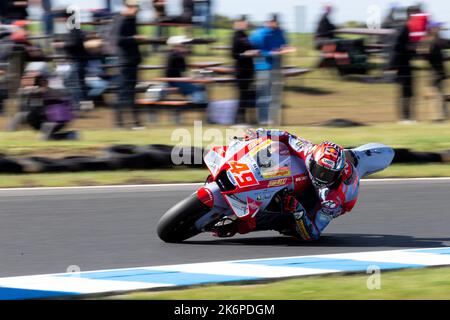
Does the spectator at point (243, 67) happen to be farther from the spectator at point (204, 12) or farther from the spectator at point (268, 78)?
the spectator at point (204, 12)

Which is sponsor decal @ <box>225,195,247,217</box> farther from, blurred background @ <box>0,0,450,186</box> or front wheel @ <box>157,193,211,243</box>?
blurred background @ <box>0,0,450,186</box>

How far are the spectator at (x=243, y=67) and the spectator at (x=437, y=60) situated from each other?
2.92 m

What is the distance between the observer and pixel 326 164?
667 cm

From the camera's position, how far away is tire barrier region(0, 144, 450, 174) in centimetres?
1018

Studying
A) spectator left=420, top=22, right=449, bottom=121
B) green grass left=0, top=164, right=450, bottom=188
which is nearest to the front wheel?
green grass left=0, top=164, right=450, bottom=188

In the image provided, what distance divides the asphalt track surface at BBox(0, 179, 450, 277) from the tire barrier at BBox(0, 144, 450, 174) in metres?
0.74

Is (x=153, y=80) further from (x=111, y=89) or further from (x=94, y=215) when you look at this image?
(x=94, y=215)

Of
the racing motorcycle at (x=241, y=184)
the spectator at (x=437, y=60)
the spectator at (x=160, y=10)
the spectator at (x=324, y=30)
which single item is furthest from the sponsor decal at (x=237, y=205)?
the spectator at (x=324, y=30)

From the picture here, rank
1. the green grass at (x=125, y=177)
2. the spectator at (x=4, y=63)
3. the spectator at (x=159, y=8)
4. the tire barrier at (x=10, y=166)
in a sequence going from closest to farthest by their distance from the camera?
the green grass at (x=125, y=177) → the tire barrier at (x=10, y=166) → the spectator at (x=4, y=63) → the spectator at (x=159, y=8)

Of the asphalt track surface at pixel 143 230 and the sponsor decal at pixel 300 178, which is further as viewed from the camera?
the sponsor decal at pixel 300 178

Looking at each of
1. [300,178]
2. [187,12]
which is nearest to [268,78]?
[187,12]

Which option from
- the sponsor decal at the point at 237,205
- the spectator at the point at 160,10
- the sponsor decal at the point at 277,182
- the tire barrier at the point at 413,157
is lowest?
the tire barrier at the point at 413,157

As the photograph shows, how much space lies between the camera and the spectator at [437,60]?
14.0 m

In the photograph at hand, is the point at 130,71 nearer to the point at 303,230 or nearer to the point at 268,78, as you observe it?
the point at 268,78
